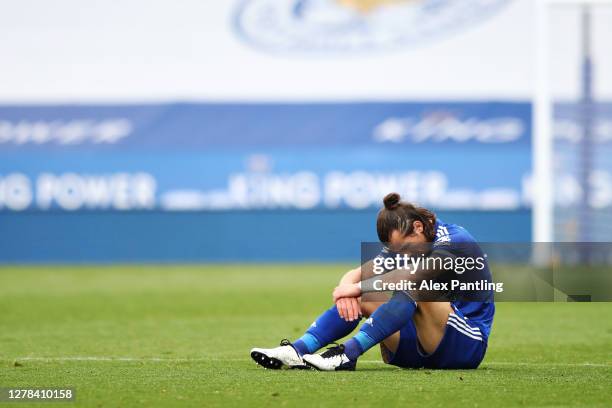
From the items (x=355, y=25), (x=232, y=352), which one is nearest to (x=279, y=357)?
(x=232, y=352)

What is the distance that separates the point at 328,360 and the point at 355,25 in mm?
22630

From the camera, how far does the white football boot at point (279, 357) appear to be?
6.95 meters

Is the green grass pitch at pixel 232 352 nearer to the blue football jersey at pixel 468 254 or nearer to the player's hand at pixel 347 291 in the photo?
the blue football jersey at pixel 468 254

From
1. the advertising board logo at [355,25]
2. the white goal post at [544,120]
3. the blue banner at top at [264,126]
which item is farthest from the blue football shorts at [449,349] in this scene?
the advertising board logo at [355,25]

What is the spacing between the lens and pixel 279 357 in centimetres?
696

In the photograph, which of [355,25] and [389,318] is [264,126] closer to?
[355,25]

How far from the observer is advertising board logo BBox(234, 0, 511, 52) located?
28578 millimetres

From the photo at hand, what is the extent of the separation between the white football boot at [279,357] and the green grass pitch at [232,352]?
0.40ft

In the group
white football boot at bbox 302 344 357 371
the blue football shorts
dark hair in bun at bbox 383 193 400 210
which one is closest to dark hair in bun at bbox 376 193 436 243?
dark hair in bun at bbox 383 193 400 210

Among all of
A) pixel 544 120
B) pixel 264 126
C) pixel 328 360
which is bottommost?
pixel 328 360

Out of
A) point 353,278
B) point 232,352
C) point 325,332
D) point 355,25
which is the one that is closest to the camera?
point 353,278

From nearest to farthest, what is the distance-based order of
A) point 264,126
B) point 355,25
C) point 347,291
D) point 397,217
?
point 397,217
point 347,291
point 264,126
point 355,25

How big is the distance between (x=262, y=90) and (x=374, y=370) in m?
21.4

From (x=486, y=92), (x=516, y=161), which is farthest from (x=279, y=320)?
(x=486, y=92)
